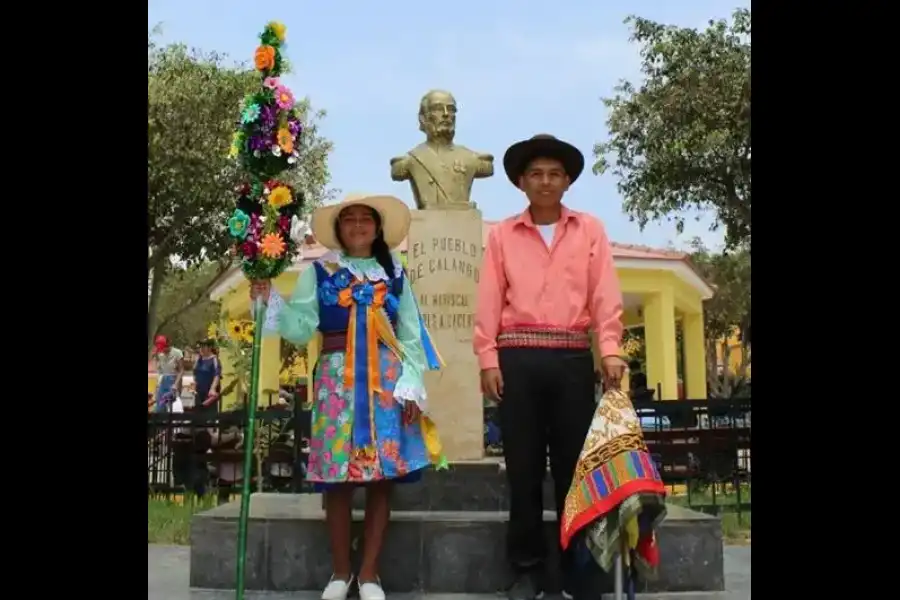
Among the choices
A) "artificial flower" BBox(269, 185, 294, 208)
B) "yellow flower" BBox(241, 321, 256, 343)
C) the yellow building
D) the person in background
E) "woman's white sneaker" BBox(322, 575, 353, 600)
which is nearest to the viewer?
"woman's white sneaker" BBox(322, 575, 353, 600)

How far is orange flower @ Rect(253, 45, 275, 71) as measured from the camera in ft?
14.1

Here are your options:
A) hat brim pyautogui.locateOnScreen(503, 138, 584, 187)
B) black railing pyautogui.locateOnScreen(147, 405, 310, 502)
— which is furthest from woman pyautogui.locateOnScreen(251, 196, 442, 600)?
black railing pyautogui.locateOnScreen(147, 405, 310, 502)

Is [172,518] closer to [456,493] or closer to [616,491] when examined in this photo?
[456,493]

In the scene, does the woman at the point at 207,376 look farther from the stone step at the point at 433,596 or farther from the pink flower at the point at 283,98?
the pink flower at the point at 283,98

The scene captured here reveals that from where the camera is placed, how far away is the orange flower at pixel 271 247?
13.9ft

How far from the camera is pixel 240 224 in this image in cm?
429

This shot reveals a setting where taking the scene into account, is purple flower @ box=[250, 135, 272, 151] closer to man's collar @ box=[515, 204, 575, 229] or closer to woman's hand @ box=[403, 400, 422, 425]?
man's collar @ box=[515, 204, 575, 229]

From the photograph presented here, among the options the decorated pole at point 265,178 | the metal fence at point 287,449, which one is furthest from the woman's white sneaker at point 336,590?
the metal fence at point 287,449

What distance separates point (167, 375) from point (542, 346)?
914 centimetres

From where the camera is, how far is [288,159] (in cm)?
433

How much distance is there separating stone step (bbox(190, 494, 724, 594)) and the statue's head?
2.53 meters

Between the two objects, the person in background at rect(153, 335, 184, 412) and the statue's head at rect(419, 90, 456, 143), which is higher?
the statue's head at rect(419, 90, 456, 143)

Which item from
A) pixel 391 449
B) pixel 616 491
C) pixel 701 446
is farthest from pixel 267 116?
pixel 701 446

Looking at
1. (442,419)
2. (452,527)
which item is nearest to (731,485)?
(442,419)
